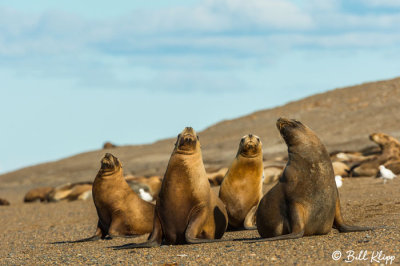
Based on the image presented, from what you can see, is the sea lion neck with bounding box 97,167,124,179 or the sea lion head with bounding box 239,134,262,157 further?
the sea lion neck with bounding box 97,167,124,179

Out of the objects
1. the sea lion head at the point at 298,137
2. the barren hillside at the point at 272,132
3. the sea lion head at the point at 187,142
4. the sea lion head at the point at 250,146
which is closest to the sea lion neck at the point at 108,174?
the sea lion head at the point at 250,146

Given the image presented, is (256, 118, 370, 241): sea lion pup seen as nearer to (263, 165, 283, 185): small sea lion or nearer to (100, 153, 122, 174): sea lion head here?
(100, 153, 122, 174): sea lion head

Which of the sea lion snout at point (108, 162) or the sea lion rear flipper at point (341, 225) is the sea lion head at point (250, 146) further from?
the sea lion rear flipper at point (341, 225)

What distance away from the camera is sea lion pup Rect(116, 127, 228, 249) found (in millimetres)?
7840

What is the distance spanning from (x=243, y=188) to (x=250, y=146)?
0.65 meters

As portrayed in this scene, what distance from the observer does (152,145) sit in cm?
3769

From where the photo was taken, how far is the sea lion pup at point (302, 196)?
7.11 m

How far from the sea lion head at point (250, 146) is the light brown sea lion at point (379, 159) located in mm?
7754

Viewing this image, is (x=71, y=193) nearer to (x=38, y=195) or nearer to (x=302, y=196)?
(x=38, y=195)

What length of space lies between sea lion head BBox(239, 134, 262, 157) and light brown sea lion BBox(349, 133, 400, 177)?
775 centimetres

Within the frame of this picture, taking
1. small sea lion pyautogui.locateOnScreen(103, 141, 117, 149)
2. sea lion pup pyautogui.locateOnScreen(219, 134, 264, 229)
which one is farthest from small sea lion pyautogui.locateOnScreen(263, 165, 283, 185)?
small sea lion pyautogui.locateOnScreen(103, 141, 117, 149)

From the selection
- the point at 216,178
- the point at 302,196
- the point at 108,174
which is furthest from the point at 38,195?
the point at 302,196

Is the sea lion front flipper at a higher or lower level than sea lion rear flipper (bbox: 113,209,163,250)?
lower

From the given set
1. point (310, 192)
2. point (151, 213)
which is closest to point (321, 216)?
point (310, 192)
